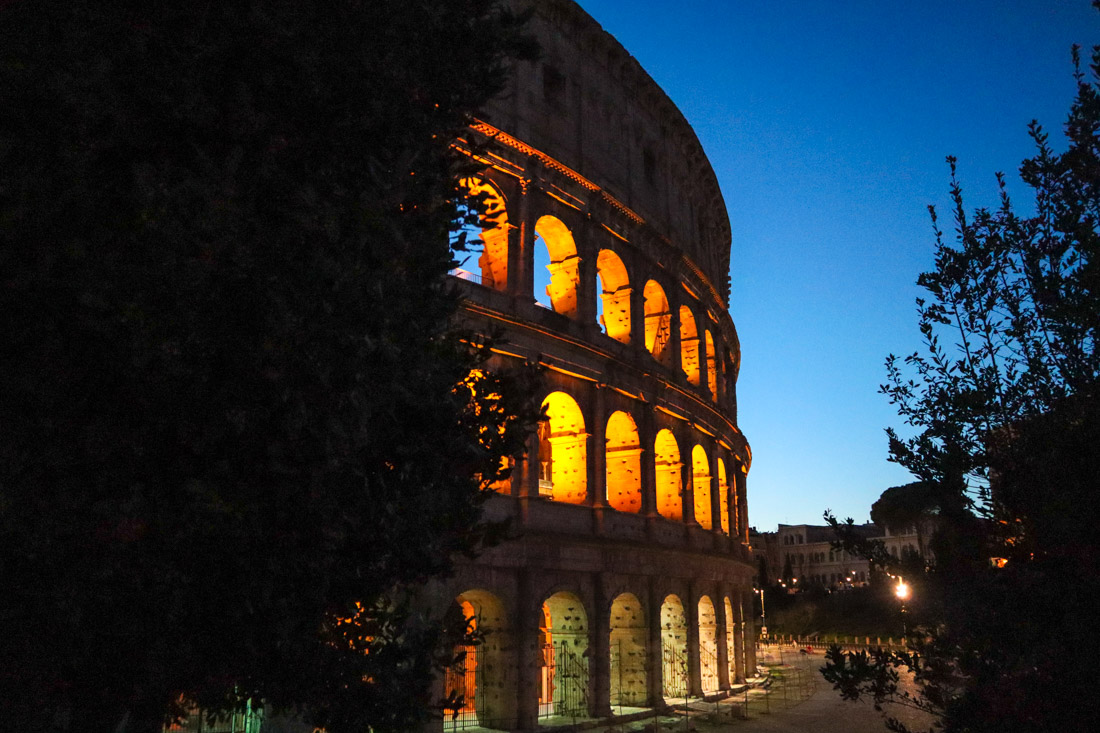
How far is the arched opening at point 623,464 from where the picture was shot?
20391 mm

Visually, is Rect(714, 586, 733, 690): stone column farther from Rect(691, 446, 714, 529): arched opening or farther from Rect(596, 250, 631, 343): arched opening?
Rect(596, 250, 631, 343): arched opening

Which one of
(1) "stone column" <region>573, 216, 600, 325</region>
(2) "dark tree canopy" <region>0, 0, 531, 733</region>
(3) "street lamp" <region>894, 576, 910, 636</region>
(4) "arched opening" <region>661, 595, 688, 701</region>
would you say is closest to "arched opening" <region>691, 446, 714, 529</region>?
(4) "arched opening" <region>661, 595, 688, 701</region>

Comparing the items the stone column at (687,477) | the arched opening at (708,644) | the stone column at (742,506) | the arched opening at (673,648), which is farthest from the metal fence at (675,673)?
the stone column at (742,506)

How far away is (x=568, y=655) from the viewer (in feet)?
59.2

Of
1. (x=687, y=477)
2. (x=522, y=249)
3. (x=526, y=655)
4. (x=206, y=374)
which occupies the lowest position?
(x=526, y=655)

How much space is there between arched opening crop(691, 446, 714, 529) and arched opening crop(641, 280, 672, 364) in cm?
348

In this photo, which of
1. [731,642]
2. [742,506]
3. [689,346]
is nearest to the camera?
[731,642]

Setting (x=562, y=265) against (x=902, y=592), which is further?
(x=562, y=265)

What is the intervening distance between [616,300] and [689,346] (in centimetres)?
473

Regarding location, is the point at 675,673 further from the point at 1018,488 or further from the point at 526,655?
the point at 1018,488

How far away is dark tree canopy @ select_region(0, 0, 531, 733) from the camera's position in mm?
5094

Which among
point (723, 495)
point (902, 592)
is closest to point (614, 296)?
point (723, 495)

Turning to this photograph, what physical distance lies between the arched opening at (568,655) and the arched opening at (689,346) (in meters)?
9.66

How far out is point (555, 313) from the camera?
1917cm
